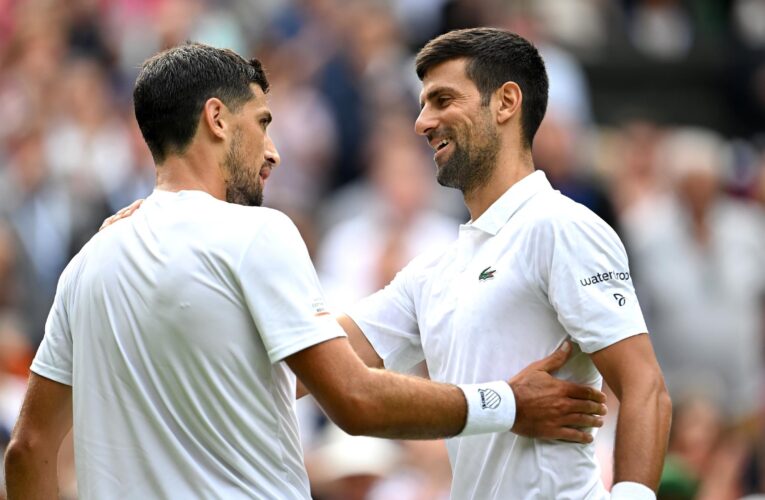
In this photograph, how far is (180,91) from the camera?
461cm

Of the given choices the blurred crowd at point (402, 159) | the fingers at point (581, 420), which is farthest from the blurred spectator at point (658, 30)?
the fingers at point (581, 420)

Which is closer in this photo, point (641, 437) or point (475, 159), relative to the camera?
point (641, 437)

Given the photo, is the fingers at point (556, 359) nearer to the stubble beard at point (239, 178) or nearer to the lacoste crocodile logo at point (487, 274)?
the lacoste crocodile logo at point (487, 274)

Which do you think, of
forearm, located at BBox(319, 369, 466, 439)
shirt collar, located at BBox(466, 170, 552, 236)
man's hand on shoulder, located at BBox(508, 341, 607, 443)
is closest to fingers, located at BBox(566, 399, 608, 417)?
man's hand on shoulder, located at BBox(508, 341, 607, 443)

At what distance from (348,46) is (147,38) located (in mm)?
1746

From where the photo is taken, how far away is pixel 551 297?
469 cm

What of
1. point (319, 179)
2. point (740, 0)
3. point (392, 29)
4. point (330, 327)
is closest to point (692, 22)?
point (740, 0)

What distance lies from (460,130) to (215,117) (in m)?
0.90

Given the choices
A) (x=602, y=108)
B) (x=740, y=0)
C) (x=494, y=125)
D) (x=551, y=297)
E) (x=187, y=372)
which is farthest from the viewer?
(x=740, y=0)

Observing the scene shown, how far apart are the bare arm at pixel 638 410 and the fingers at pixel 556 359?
0.45 feet

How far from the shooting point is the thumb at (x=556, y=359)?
4715 millimetres

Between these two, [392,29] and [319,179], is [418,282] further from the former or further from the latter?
[392,29]

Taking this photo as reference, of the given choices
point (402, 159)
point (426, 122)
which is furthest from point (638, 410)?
point (402, 159)

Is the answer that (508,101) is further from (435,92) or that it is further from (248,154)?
(248,154)
